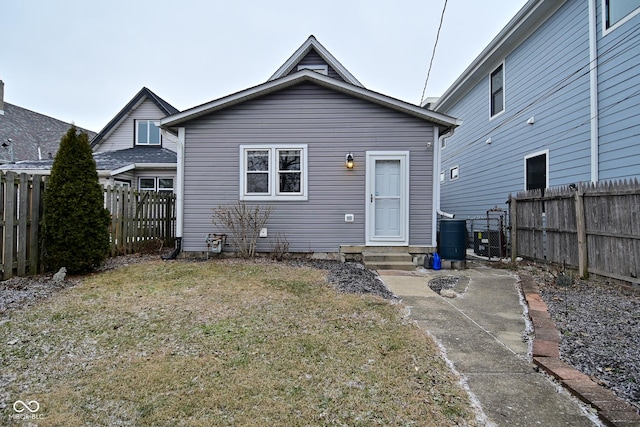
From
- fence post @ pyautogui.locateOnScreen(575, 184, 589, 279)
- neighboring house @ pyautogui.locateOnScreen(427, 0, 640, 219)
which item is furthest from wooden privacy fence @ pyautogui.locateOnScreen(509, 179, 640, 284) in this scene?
neighboring house @ pyautogui.locateOnScreen(427, 0, 640, 219)

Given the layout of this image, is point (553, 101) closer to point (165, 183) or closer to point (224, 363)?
point (224, 363)

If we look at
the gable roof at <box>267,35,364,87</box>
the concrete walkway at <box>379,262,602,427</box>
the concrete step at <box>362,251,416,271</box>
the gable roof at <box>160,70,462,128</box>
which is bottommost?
the concrete walkway at <box>379,262,602,427</box>

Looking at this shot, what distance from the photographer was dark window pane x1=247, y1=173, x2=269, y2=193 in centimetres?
759

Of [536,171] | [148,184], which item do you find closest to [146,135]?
[148,184]

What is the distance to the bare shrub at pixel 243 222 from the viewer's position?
7309mm

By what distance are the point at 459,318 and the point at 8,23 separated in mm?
16276

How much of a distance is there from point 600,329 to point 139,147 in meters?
16.0

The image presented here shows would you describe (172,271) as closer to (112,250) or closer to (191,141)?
(112,250)

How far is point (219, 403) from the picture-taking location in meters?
2.04

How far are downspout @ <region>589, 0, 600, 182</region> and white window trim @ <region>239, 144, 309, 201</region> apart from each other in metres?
5.67

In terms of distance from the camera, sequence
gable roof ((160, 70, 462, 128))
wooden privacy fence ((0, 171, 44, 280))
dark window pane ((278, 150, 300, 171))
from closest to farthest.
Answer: wooden privacy fence ((0, 171, 44, 280)) < gable roof ((160, 70, 462, 128)) < dark window pane ((278, 150, 300, 171))

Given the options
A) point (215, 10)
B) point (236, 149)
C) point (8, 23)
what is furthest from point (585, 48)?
point (8, 23)

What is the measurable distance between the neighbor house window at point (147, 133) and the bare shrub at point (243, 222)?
9208 millimetres

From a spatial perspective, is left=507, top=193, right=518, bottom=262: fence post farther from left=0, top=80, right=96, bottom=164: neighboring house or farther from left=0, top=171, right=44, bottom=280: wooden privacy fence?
left=0, top=80, right=96, bottom=164: neighboring house
